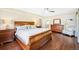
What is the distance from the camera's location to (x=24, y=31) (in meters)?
2.34

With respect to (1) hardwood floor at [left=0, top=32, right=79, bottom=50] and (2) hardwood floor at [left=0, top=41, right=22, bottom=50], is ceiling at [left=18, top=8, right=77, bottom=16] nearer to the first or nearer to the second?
(1) hardwood floor at [left=0, top=32, right=79, bottom=50]

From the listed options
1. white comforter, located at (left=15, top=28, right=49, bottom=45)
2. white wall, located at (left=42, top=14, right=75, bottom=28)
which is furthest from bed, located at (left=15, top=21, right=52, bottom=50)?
white wall, located at (left=42, top=14, right=75, bottom=28)

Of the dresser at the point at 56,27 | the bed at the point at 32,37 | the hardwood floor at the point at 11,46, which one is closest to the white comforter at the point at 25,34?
the bed at the point at 32,37

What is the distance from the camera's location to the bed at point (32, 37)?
2.28m

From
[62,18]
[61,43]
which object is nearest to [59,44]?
[61,43]

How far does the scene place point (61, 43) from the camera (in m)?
2.37

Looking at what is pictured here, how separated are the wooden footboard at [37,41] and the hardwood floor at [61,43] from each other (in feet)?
0.28

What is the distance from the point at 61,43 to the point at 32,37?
0.56 meters

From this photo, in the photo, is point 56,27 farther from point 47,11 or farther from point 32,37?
point 32,37

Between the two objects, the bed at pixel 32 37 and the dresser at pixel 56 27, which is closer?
the bed at pixel 32 37

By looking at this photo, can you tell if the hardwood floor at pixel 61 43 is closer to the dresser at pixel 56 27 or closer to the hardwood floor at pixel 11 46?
the dresser at pixel 56 27

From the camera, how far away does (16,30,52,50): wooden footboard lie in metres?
2.28
